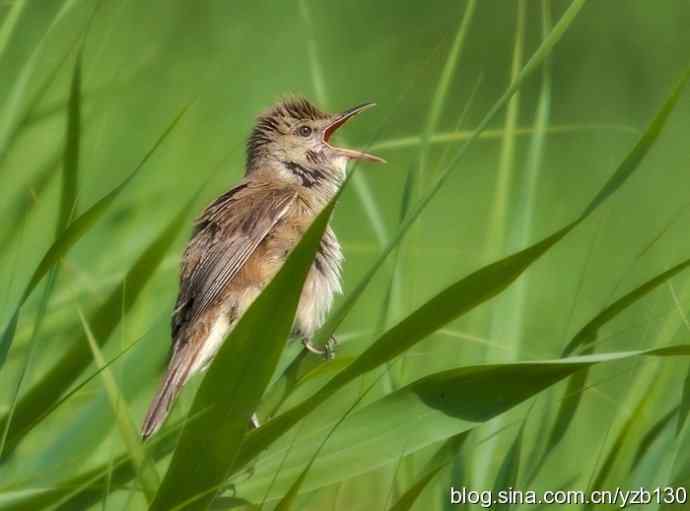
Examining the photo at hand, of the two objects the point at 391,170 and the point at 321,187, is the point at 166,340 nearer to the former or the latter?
the point at 321,187

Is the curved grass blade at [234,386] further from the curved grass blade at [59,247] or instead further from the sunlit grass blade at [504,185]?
the sunlit grass blade at [504,185]

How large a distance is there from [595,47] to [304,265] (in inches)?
267

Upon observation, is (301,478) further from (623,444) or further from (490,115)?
(623,444)

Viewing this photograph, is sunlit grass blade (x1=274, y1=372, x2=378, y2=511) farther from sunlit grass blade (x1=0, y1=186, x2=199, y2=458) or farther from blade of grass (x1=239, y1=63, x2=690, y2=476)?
A: sunlit grass blade (x1=0, y1=186, x2=199, y2=458)

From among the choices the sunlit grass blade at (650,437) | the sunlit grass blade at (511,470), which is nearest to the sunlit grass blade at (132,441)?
the sunlit grass blade at (511,470)

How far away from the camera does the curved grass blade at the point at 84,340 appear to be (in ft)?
12.6

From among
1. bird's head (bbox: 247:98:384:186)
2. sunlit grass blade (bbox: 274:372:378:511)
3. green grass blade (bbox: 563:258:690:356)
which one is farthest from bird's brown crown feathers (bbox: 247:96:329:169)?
sunlit grass blade (bbox: 274:372:378:511)

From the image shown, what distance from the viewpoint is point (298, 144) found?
5.94 metres

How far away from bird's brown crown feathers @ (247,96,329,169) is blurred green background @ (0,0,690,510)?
0.16m

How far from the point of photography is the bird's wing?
4980 millimetres

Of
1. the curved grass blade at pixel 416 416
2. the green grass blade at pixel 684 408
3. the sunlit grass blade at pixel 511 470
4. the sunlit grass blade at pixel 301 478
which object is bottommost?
the sunlit grass blade at pixel 301 478

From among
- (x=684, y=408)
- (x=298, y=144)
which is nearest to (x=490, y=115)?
(x=684, y=408)

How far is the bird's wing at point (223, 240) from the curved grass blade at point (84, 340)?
0.72 metres

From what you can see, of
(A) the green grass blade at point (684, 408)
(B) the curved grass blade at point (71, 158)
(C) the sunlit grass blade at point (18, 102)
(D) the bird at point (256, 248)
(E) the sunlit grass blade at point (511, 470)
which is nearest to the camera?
(A) the green grass blade at point (684, 408)
